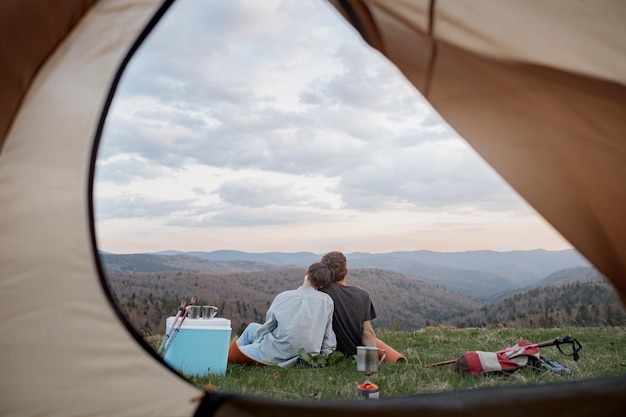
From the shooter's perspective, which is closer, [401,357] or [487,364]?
[487,364]

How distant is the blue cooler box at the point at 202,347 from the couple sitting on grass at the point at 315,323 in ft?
2.11

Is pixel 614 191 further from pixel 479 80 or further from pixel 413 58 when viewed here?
pixel 413 58

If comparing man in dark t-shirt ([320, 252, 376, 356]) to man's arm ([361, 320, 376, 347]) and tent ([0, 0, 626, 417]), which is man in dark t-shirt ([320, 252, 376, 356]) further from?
tent ([0, 0, 626, 417])

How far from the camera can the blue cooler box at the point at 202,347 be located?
4.01m

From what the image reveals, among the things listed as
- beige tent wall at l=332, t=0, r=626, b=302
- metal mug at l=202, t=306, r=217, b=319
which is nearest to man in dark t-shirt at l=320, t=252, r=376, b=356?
metal mug at l=202, t=306, r=217, b=319

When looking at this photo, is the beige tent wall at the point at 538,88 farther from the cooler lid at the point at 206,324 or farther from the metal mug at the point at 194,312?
the metal mug at the point at 194,312

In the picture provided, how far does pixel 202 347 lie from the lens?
4020mm

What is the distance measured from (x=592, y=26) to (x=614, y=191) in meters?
0.53

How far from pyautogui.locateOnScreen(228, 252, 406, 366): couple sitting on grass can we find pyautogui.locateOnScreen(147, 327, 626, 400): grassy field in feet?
0.58

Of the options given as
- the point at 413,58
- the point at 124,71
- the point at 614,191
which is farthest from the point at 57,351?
the point at 614,191

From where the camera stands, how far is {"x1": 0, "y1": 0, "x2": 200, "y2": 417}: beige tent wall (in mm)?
1959

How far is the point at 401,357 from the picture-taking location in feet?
15.2

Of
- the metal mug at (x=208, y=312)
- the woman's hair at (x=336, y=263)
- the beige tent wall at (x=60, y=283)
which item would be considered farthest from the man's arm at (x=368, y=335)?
the beige tent wall at (x=60, y=283)

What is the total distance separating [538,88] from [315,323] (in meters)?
3.07
